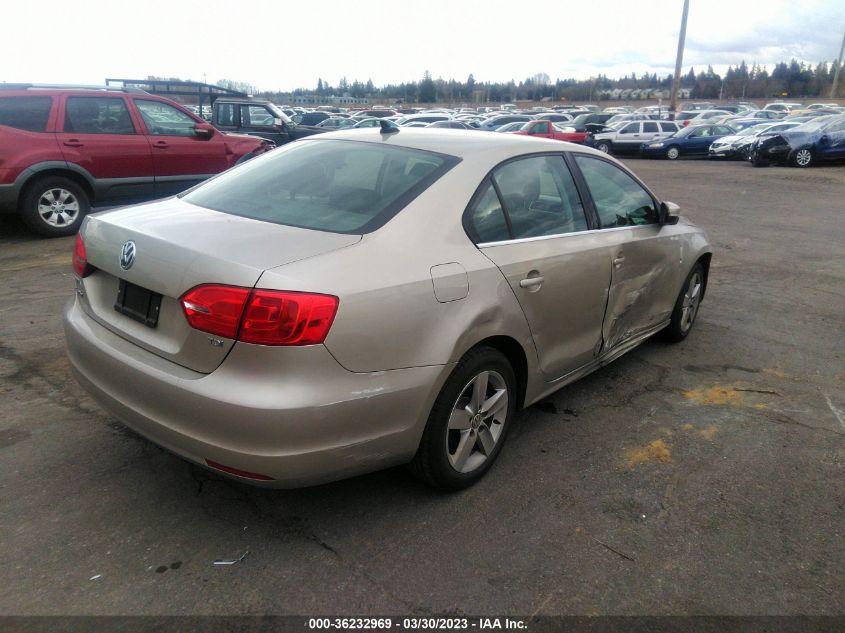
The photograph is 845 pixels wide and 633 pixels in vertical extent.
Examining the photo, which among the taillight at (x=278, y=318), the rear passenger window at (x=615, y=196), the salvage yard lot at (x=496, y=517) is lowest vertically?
the salvage yard lot at (x=496, y=517)

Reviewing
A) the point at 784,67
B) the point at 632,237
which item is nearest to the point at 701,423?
the point at 632,237

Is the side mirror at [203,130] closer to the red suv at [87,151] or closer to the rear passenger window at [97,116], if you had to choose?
the red suv at [87,151]

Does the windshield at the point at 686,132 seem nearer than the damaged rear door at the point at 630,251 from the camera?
No

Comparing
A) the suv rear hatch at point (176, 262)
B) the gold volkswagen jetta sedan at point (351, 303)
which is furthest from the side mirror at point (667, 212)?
the suv rear hatch at point (176, 262)

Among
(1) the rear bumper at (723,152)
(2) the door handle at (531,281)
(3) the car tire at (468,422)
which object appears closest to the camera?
(3) the car tire at (468,422)

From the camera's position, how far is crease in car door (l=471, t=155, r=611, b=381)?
3.27m

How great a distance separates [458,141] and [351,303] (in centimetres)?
142

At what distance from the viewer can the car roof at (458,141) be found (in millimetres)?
3416

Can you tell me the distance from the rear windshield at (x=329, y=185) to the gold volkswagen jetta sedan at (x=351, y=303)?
0.04ft

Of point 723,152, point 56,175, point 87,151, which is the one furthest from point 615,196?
point 723,152

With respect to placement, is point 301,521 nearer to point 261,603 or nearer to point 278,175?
point 261,603

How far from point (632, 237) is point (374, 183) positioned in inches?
73.3

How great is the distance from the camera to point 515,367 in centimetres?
A: 342

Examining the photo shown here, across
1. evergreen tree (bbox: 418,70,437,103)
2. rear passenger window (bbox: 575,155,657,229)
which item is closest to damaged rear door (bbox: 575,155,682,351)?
rear passenger window (bbox: 575,155,657,229)
